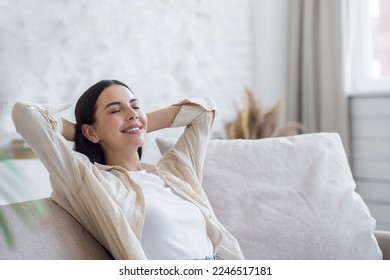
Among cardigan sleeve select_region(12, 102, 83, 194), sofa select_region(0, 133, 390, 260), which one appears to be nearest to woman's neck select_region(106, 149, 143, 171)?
cardigan sleeve select_region(12, 102, 83, 194)

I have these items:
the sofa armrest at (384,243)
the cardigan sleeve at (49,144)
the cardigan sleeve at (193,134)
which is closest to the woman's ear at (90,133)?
the cardigan sleeve at (49,144)

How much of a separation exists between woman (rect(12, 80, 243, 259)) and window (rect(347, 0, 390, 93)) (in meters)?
2.15

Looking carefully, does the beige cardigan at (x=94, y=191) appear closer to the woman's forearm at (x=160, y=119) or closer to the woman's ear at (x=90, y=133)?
the woman's ear at (x=90, y=133)

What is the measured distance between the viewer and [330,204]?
6.50 feet

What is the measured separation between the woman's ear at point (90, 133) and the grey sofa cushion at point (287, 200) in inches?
14.8

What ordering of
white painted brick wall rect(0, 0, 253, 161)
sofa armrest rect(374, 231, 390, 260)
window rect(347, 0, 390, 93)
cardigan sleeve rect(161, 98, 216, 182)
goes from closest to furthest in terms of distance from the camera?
1. cardigan sleeve rect(161, 98, 216, 182)
2. sofa armrest rect(374, 231, 390, 260)
3. white painted brick wall rect(0, 0, 253, 161)
4. window rect(347, 0, 390, 93)

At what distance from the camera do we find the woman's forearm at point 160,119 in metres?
1.83

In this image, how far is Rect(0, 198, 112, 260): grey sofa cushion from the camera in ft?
4.66

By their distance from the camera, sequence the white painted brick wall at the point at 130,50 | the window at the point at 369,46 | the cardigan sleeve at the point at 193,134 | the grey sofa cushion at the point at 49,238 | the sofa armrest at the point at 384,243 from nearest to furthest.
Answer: the grey sofa cushion at the point at 49,238, the cardigan sleeve at the point at 193,134, the sofa armrest at the point at 384,243, the white painted brick wall at the point at 130,50, the window at the point at 369,46

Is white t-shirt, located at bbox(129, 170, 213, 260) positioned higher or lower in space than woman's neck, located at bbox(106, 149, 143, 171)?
lower

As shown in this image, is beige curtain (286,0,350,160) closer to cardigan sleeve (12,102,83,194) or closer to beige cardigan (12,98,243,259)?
beige cardigan (12,98,243,259)
